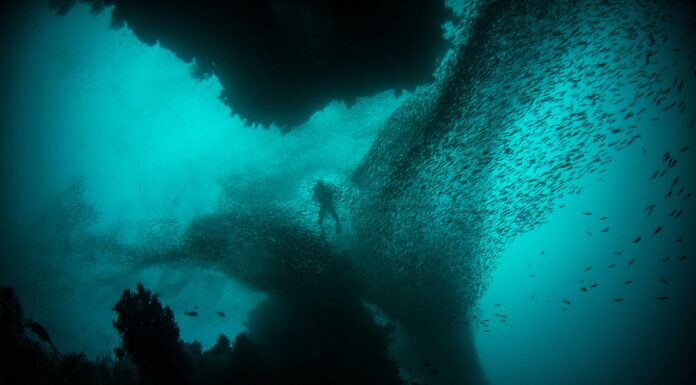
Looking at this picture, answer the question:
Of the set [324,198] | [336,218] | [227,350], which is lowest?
[227,350]

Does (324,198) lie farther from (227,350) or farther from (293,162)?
(227,350)

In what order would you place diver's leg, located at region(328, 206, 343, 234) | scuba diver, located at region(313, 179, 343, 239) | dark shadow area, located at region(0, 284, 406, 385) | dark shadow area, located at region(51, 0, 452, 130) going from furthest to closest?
diver's leg, located at region(328, 206, 343, 234)
scuba diver, located at region(313, 179, 343, 239)
dark shadow area, located at region(51, 0, 452, 130)
dark shadow area, located at region(0, 284, 406, 385)

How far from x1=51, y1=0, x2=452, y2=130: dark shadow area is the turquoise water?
3.35 feet

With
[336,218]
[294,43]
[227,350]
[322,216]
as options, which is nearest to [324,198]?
[322,216]

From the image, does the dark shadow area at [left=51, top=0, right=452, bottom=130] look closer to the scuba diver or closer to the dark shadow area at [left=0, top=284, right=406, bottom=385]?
the scuba diver

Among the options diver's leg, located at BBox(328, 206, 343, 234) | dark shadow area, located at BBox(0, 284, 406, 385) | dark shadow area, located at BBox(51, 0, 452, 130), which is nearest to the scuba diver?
diver's leg, located at BBox(328, 206, 343, 234)

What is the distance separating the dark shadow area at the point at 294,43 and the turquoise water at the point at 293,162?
1.02 meters

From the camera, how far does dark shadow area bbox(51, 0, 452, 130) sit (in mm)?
7941

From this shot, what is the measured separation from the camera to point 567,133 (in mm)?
13242

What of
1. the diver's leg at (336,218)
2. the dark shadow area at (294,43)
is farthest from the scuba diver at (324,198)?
the dark shadow area at (294,43)

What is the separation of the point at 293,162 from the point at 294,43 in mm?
5041

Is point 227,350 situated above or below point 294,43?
below

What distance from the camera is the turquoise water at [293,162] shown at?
10.2m

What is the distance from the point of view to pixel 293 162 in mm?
12305
